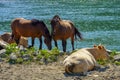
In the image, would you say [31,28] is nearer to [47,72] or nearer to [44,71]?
[44,71]

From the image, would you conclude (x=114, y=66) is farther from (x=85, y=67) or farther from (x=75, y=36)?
(x=75, y=36)

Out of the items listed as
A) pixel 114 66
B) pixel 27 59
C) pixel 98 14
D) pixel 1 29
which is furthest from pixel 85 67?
pixel 98 14

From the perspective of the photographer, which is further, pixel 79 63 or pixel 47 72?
pixel 47 72

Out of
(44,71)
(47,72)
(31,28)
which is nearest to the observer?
(47,72)

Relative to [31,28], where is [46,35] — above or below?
below

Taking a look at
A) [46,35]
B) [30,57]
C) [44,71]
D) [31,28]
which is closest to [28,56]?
[30,57]

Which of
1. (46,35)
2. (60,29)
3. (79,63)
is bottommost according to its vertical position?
(46,35)

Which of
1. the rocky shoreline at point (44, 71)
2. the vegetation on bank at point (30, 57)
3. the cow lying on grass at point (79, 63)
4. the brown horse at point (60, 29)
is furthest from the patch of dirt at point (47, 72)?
the brown horse at point (60, 29)

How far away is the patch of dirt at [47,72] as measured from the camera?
361 inches

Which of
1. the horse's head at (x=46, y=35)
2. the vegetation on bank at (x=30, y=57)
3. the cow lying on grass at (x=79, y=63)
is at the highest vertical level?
the cow lying on grass at (x=79, y=63)

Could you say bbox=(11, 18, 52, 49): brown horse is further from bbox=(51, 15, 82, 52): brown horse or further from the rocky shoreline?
the rocky shoreline

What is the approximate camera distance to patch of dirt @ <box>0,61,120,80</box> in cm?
918

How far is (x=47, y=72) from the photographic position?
9.60 metres

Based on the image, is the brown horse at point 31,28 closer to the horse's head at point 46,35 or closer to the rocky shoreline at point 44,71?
the horse's head at point 46,35
